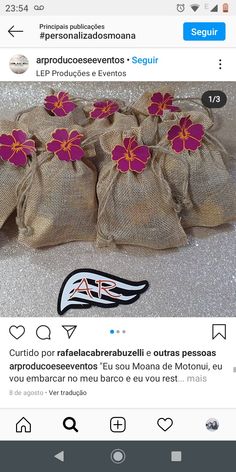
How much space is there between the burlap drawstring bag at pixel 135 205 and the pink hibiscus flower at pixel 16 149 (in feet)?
0.26

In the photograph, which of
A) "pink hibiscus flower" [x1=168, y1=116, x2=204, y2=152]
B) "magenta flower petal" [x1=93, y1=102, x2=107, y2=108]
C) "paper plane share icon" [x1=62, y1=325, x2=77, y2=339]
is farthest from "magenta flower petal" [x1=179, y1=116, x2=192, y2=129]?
"paper plane share icon" [x1=62, y1=325, x2=77, y2=339]

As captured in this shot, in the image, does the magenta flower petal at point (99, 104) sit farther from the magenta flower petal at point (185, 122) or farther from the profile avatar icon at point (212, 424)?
the profile avatar icon at point (212, 424)

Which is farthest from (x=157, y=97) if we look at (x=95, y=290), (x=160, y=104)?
(x=95, y=290)

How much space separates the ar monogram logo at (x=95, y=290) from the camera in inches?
27.3

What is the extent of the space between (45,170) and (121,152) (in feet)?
0.27

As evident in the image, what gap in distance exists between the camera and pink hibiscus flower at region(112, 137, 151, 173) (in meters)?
0.68

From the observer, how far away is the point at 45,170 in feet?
2.25

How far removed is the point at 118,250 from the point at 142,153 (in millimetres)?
110

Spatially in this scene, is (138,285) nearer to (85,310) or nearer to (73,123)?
(85,310)

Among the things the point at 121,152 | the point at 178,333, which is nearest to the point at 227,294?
the point at 178,333

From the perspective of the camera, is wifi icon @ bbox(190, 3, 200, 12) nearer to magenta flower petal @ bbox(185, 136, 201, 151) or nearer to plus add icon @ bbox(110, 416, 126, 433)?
magenta flower petal @ bbox(185, 136, 201, 151)
